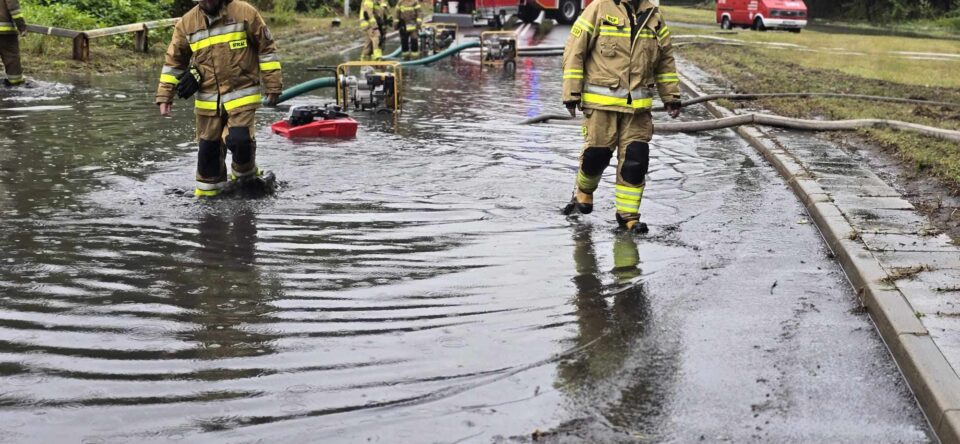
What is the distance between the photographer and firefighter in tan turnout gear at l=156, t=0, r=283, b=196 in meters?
8.12

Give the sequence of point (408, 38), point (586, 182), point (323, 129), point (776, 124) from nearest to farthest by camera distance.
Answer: point (586, 182)
point (323, 129)
point (776, 124)
point (408, 38)

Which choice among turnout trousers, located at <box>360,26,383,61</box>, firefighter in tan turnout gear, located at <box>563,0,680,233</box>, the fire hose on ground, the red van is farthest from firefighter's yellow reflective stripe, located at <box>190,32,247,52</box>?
the red van

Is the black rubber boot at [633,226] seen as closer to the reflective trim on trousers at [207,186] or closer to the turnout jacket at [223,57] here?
the turnout jacket at [223,57]

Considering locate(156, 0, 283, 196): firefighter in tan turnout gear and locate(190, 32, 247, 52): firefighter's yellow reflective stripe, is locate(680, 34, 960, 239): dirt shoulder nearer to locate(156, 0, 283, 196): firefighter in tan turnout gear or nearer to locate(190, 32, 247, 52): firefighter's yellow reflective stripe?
locate(156, 0, 283, 196): firefighter in tan turnout gear

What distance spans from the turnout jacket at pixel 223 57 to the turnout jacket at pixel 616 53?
7.97 ft

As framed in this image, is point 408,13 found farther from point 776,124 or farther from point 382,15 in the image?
point 776,124

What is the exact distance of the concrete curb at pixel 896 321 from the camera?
4.20 metres

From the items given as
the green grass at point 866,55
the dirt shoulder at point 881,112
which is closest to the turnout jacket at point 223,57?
the dirt shoulder at point 881,112

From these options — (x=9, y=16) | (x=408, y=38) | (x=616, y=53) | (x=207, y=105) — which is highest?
(x=9, y=16)

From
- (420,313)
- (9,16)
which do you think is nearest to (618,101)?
(420,313)

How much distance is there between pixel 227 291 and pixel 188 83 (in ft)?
9.17

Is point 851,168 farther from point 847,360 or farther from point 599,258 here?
point 847,360

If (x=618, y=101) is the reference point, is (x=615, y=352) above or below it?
below

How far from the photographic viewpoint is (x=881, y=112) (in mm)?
13422
